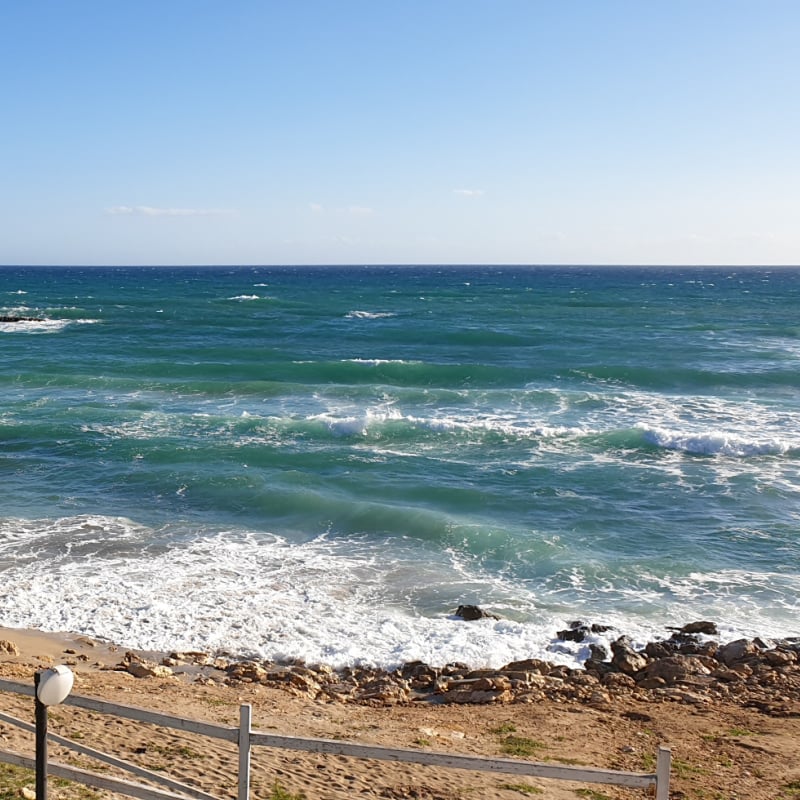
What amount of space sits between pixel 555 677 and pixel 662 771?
6647mm

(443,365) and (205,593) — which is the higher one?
(443,365)

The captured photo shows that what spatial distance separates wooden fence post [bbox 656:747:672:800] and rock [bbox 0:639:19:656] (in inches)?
Answer: 390

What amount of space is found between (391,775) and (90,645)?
6.44 m

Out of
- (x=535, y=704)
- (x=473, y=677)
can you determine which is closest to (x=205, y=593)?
(x=473, y=677)

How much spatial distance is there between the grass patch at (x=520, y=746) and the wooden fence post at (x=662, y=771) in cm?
384

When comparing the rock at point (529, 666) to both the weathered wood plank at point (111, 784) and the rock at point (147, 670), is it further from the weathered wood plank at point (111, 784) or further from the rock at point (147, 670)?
the weathered wood plank at point (111, 784)

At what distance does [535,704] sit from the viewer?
1159 cm

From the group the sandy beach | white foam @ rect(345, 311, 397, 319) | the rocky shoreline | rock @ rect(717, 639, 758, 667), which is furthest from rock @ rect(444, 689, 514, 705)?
white foam @ rect(345, 311, 397, 319)

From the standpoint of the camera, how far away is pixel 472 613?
14547mm

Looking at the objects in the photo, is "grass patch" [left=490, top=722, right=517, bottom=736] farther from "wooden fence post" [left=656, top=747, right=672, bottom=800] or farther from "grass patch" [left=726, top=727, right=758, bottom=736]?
"wooden fence post" [left=656, top=747, right=672, bottom=800]

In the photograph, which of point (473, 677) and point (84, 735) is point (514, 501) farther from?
point (84, 735)

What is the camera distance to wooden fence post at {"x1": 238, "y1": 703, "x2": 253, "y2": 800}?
649 centimetres

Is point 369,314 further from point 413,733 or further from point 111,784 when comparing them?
point 111,784

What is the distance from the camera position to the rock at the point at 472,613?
47.6ft
